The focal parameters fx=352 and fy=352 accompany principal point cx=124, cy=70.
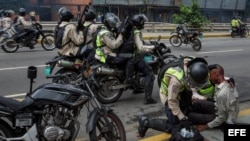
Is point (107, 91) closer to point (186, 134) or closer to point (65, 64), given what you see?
point (65, 64)

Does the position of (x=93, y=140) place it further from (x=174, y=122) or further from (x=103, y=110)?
(x=174, y=122)

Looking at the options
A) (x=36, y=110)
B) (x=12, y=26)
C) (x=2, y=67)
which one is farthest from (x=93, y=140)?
(x=12, y=26)

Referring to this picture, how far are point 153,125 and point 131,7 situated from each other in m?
26.2

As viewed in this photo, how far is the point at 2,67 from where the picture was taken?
927 centimetres

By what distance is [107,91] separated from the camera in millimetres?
6332

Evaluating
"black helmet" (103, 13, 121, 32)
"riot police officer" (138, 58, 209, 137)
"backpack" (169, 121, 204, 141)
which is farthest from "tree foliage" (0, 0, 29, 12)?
"backpack" (169, 121, 204, 141)

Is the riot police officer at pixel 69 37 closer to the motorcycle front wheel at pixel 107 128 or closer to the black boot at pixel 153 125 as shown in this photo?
the black boot at pixel 153 125

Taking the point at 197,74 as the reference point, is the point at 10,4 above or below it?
above

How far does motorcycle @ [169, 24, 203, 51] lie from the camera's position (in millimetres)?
14781

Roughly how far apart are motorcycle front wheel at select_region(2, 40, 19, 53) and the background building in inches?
613

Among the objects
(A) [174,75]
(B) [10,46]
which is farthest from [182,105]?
(B) [10,46]

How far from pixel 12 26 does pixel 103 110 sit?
30.8 feet

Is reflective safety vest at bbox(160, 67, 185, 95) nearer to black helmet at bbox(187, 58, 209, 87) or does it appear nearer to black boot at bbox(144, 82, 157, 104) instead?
black helmet at bbox(187, 58, 209, 87)

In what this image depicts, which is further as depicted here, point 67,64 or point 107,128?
point 67,64
